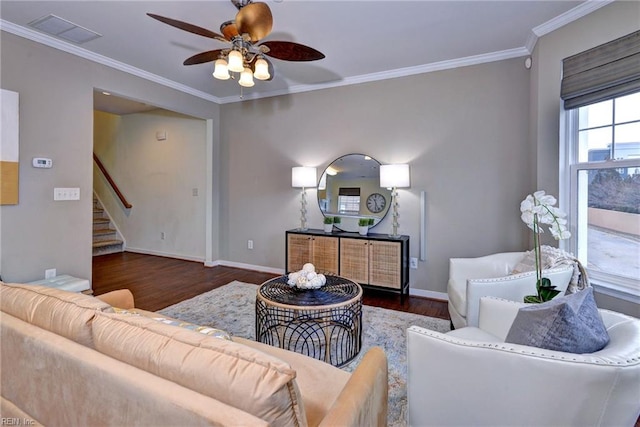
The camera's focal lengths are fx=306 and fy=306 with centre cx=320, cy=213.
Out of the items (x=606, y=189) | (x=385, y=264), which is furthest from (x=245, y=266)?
(x=606, y=189)

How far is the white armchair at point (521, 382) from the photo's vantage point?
36.9 inches

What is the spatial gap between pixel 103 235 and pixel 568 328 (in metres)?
7.25

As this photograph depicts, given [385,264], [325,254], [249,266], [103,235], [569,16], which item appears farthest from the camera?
[103,235]

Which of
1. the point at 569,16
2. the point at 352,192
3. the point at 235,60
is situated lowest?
the point at 352,192

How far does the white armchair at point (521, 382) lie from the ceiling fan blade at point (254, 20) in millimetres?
1886

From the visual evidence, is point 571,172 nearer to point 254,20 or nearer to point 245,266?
point 254,20

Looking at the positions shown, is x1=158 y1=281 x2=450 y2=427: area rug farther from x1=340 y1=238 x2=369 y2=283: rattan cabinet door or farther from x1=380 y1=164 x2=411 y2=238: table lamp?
x1=380 y1=164 x2=411 y2=238: table lamp

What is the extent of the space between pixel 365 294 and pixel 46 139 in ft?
12.3

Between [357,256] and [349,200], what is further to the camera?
[349,200]

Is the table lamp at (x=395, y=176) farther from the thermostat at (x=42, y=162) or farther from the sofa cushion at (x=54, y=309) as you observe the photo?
the thermostat at (x=42, y=162)

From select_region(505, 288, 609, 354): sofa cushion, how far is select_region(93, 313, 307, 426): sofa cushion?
2.94ft

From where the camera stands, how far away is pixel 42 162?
9.80ft

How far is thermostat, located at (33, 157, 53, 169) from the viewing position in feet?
9.65

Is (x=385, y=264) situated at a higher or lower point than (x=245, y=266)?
higher
